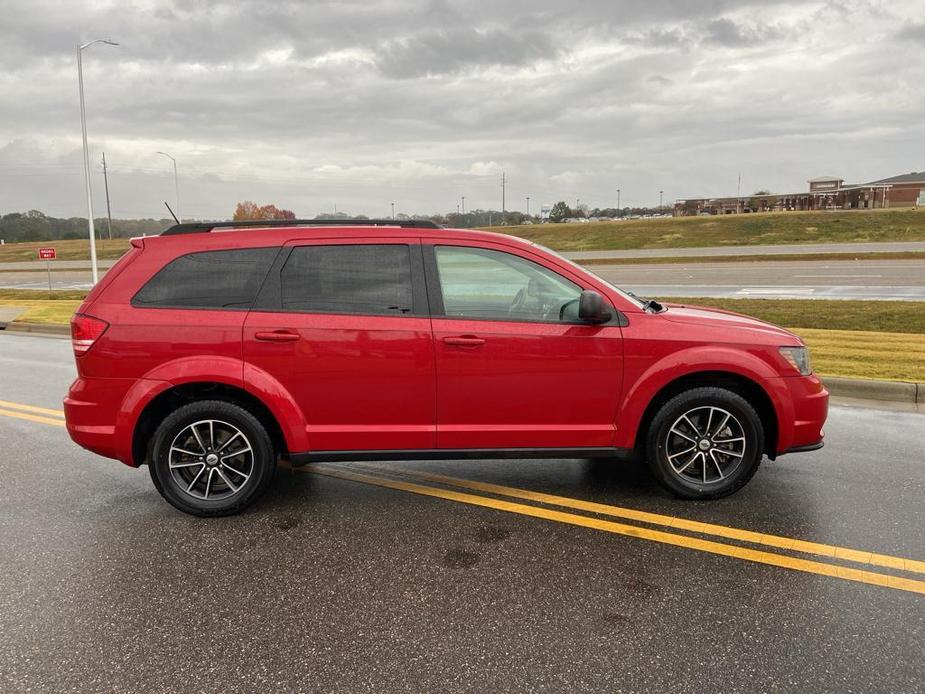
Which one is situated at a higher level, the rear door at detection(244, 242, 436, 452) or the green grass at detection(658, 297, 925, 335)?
the rear door at detection(244, 242, 436, 452)

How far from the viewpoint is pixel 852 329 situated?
1098cm

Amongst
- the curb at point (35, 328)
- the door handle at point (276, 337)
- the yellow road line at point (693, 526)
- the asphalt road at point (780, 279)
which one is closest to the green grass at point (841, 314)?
the asphalt road at point (780, 279)

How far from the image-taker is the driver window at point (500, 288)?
407 cm

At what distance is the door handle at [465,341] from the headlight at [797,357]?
77.0 inches

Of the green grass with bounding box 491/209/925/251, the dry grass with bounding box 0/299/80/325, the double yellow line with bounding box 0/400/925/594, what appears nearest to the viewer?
the double yellow line with bounding box 0/400/925/594

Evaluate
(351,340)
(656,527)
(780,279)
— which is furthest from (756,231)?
(351,340)

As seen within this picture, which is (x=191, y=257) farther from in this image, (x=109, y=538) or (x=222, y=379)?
(x=109, y=538)

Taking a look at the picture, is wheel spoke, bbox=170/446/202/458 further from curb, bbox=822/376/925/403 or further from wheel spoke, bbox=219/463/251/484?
curb, bbox=822/376/925/403

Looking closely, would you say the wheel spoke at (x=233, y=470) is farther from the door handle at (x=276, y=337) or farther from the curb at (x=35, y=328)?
the curb at (x=35, y=328)

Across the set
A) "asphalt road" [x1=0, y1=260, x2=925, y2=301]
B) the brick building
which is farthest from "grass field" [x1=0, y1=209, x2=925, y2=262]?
Result: the brick building

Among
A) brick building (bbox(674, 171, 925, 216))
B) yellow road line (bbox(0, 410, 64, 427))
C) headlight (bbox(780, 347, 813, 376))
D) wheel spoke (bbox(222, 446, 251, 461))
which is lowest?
yellow road line (bbox(0, 410, 64, 427))

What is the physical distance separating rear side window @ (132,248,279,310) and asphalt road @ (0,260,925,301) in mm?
15866

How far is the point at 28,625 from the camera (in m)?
2.98

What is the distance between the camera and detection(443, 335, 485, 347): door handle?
3969 millimetres
